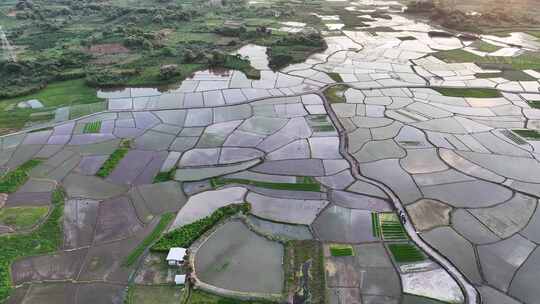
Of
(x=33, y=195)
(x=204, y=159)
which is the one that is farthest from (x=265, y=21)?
(x=33, y=195)

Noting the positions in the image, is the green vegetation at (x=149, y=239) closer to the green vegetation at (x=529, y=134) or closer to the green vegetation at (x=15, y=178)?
the green vegetation at (x=15, y=178)

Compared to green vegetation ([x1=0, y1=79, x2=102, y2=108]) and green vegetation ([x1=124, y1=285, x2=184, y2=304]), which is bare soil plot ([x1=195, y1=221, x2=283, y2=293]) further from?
green vegetation ([x1=0, y1=79, x2=102, y2=108])

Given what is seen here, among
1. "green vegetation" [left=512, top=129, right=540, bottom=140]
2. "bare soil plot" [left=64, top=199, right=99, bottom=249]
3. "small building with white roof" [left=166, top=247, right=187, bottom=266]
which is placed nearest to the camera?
"small building with white roof" [left=166, top=247, right=187, bottom=266]

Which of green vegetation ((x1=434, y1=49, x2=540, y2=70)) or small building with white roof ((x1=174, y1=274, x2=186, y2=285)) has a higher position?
green vegetation ((x1=434, y1=49, x2=540, y2=70))

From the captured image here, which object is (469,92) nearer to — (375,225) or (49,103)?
(375,225)

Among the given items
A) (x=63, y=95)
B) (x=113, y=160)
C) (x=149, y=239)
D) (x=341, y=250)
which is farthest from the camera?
(x=63, y=95)

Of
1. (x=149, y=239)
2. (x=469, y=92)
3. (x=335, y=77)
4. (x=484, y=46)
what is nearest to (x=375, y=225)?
(x=149, y=239)

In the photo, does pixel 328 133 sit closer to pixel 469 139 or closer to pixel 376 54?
pixel 469 139

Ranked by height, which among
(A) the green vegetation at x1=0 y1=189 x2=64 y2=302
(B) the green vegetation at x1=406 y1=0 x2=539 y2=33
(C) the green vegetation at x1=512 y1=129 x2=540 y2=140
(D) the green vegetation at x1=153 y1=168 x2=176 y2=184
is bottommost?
(A) the green vegetation at x1=0 y1=189 x2=64 y2=302

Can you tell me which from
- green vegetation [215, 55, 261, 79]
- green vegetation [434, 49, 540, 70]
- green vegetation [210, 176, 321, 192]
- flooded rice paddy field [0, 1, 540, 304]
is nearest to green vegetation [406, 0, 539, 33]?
green vegetation [434, 49, 540, 70]
